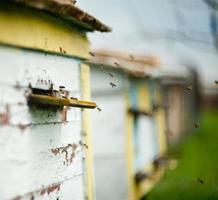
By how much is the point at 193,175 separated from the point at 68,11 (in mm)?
11123

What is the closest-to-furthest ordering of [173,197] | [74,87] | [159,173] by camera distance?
[74,87]
[173,197]
[159,173]

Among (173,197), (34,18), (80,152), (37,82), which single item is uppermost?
(34,18)

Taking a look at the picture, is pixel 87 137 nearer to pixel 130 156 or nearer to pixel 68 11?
pixel 68 11

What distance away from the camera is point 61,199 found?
4.83m

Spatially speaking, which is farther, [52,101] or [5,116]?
[52,101]

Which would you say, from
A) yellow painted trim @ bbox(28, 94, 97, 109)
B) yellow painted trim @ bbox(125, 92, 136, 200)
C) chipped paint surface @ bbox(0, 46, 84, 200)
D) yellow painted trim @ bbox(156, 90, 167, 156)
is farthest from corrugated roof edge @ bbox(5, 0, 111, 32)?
yellow painted trim @ bbox(156, 90, 167, 156)

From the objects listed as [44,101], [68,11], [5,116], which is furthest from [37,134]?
[68,11]

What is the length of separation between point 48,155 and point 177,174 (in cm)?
1152

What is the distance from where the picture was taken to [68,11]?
4.58 metres

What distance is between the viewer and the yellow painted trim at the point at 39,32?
3.86 metres

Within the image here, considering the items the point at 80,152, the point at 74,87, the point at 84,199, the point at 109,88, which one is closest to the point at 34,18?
the point at 74,87

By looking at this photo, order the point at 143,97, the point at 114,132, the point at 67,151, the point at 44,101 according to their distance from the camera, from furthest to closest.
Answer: the point at 143,97, the point at 114,132, the point at 67,151, the point at 44,101

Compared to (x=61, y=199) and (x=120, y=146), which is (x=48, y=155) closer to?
(x=61, y=199)

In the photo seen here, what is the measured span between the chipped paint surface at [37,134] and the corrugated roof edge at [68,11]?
410mm
